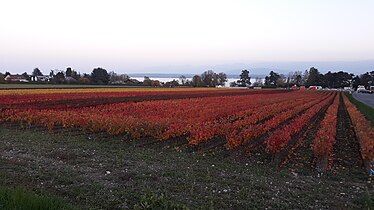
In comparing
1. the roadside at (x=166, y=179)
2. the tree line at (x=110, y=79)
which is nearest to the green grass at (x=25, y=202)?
the roadside at (x=166, y=179)

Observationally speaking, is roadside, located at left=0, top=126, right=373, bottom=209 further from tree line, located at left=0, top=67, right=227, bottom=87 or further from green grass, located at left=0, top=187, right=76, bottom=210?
tree line, located at left=0, top=67, right=227, bottom=87

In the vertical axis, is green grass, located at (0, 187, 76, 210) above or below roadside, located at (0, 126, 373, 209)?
above

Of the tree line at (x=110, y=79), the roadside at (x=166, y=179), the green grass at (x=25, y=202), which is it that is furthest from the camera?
the tree line at (x=110, y=79)

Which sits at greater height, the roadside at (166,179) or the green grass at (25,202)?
the green grass at (25,202)

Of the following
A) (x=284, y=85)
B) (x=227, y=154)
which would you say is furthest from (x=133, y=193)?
(x=284, y=85)

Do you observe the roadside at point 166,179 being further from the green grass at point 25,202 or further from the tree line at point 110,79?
the tree line at point 110,79

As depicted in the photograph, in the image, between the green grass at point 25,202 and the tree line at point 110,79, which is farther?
the tree line at point 110,79

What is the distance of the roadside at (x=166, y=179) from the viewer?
7.32m

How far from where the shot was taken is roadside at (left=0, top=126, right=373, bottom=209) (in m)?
7.32

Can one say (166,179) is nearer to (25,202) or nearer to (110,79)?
(25,202)

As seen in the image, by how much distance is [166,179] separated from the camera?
8.77m

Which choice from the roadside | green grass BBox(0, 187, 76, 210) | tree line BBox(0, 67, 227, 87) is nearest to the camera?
green grass BBox(0, 187, 76, 210)

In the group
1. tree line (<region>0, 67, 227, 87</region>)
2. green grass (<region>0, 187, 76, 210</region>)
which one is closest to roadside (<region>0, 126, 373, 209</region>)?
green grass (<region>0, 187, 76, 210</region>)

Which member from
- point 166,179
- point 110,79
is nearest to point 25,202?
point 166,179
